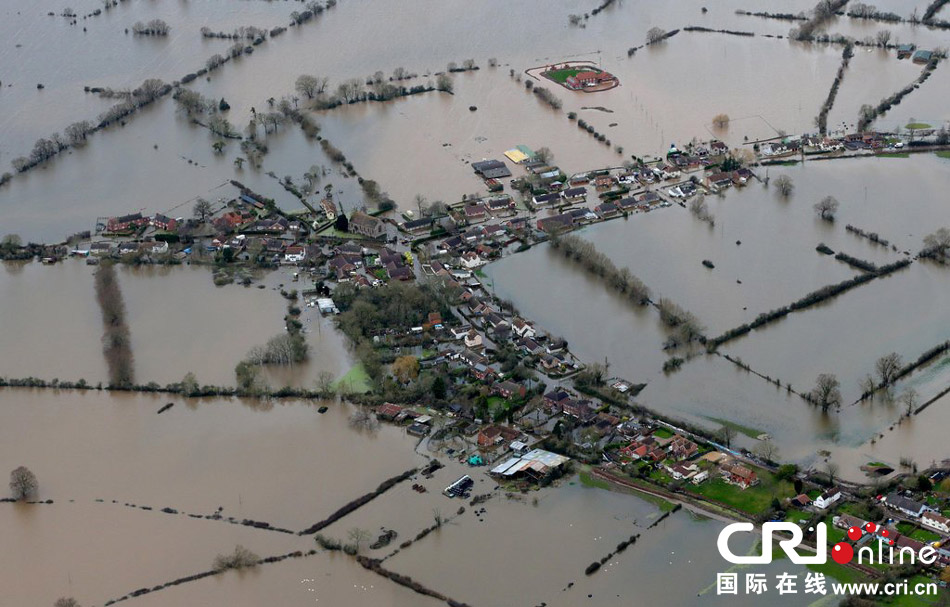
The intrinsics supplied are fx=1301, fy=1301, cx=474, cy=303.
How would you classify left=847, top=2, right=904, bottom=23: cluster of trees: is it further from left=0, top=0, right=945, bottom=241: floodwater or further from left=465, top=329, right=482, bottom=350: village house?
left=465, top=329, right=482, bottom=350: village house

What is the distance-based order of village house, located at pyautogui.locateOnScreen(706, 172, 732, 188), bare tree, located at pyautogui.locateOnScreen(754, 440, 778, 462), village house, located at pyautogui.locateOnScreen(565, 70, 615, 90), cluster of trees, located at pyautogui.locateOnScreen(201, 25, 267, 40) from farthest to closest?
cluster of trees, located at pyautogui.locateOnScreen(201, 25, 267, 40) < village house, located at pyautogui.locateOnScreen(565, 70, 615, 90) < village house, located at pyautogui.locateOnScreen(706, 172, 732, 188) < bare tree, located at pyautogui.locateOnScreen(754, 440, 778, 462)

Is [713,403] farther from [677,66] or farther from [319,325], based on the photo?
[677,66]

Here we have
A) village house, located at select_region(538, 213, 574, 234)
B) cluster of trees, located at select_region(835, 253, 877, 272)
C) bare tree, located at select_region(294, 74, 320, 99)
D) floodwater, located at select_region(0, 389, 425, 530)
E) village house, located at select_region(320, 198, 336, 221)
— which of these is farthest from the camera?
bare tree, located at select_region(294, 74, 320, 99)

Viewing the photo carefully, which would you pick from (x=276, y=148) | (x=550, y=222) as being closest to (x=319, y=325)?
(x=550, y=222)

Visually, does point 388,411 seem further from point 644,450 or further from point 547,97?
point 547,97

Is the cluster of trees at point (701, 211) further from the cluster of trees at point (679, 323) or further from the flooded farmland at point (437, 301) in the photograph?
the cluster of trees at point (679, 323)

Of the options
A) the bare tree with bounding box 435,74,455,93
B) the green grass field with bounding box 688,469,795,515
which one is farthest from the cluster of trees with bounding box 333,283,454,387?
the bare tree with bounding box 435,74,455,93
